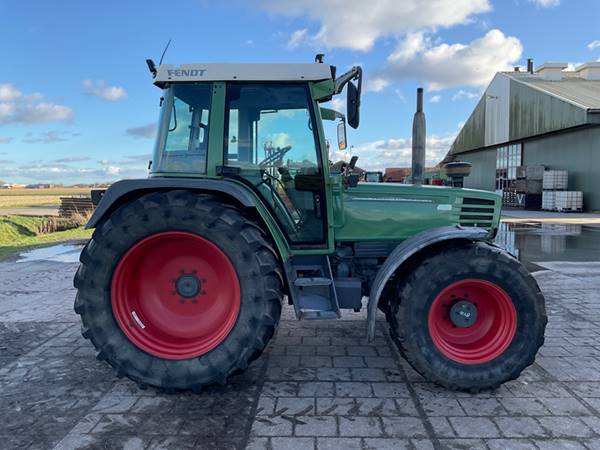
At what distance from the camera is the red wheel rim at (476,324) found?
3.49 m

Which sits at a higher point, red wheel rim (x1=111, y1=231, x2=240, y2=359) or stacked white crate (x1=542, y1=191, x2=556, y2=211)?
stacked white crate (x1=542, y1=191, x2=556, y2=211)

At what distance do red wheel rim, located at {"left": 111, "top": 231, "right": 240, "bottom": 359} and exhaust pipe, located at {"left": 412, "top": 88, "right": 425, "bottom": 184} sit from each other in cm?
198

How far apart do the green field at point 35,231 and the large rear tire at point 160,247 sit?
399 inches

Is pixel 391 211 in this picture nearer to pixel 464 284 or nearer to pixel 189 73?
pixel 464 284

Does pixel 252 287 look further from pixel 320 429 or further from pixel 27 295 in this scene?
pixel 27 295

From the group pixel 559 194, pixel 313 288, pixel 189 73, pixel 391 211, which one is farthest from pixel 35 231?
pixel 559 194

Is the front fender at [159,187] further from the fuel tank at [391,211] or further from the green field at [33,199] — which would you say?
the green field at [33,199]

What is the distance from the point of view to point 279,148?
12.5ft

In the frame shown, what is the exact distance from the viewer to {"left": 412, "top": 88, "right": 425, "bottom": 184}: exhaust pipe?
3.98 metres

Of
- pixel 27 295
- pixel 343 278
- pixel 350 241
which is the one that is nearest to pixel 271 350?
pixel 343 278

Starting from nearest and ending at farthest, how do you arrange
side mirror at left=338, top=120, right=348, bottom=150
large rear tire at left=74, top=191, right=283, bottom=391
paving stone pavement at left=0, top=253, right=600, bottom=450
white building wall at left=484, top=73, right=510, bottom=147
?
1. paving stone pavement at left=0, top=253, right=600, bottom=450
2. large rear tire at left=74, top=191, right=283, bottom=391
3. side mirror at left=338, top=120, right=348, bottom=150
4. white building wall at left=484, top=73, right=510, bottom=147

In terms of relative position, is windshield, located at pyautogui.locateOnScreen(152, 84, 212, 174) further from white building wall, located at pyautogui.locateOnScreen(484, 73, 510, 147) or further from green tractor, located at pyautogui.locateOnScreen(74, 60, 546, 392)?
white building wall, located at pyautogui.locateOnScreen(484, 73, 510, 147)

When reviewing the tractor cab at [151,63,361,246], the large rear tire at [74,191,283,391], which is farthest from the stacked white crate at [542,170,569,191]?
the large rear tire at [74,191,283,391]

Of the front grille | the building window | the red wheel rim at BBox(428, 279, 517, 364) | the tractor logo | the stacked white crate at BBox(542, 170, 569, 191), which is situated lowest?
the red wheel rim at BBox(428, 279, 517, 364)
